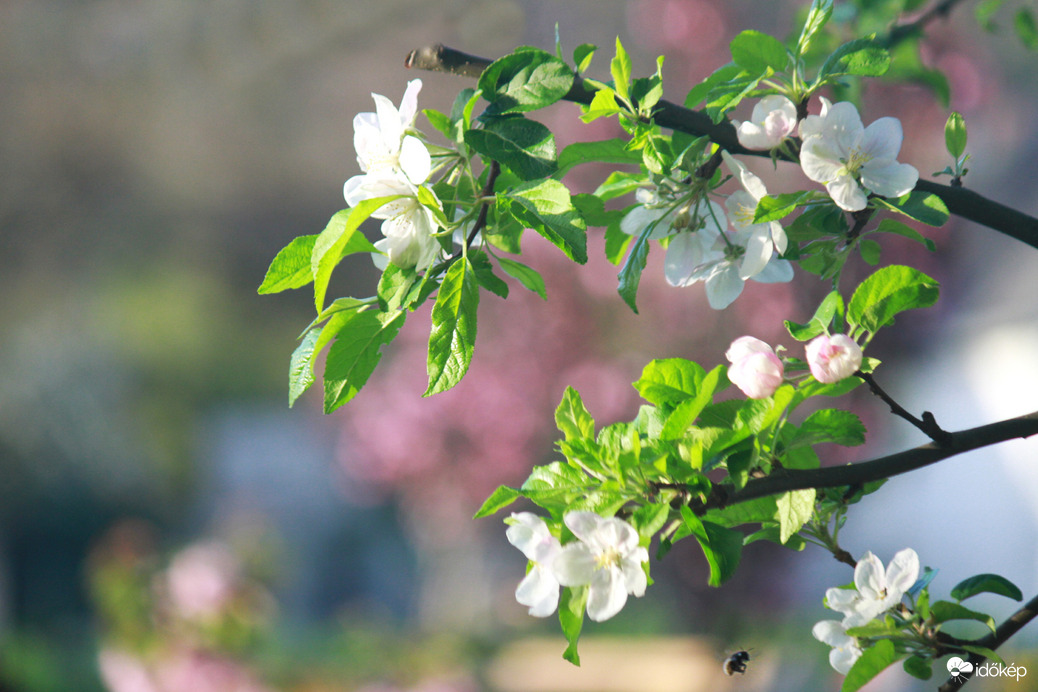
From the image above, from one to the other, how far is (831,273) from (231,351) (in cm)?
354

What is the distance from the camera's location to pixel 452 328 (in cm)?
24

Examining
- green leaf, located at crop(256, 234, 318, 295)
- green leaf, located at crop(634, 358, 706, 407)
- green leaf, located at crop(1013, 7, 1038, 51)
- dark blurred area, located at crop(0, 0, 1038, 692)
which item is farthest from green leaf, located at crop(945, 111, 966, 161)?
dark blurred area, located at crop(0, 0, 1038, 692)

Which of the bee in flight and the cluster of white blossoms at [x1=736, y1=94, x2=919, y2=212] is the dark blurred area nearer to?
the bee in flight

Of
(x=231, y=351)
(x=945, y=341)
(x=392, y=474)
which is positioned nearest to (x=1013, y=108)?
(x=945, y=341)

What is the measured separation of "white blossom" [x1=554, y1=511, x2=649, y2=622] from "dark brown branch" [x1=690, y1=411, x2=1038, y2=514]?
0.03 m

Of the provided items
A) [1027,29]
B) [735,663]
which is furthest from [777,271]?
[1027,29]

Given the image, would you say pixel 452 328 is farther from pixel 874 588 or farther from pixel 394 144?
pixel 874 588

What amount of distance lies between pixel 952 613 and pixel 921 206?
0.14 meters

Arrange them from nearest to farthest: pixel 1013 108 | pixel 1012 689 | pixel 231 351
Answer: pixel 1012 689 → pixel 1013 108 → pixel 231 351

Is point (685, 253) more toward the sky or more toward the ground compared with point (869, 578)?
more toward the sky

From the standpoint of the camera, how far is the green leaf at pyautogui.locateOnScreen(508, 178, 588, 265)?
218 mm

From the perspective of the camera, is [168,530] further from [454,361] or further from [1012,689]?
[454,361]

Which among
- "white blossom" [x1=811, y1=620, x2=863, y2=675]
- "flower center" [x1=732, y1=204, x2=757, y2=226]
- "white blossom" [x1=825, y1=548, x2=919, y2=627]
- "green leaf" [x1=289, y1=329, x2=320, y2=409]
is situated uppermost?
"flower center" [x1=732, y1=204, x2=757, y2=226]

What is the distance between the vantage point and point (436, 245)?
0.25 m
